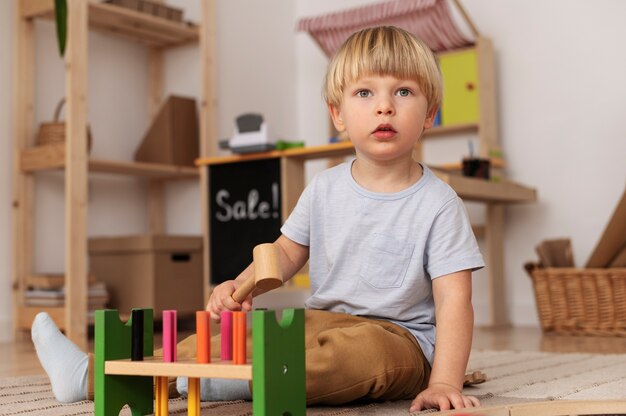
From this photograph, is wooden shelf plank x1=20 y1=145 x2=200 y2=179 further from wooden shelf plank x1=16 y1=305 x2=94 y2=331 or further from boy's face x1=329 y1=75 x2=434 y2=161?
boy's face x1=329 y1=75 x2=434 y2=161

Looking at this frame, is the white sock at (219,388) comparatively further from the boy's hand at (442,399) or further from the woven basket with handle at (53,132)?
the woven basket with handle at (53,132)

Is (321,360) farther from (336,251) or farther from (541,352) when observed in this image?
(541,352)

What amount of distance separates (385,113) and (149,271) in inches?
70.1

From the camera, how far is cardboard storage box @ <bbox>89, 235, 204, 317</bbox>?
2691mm

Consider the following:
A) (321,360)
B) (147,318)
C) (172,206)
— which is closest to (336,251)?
(321,360)

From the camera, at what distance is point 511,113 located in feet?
9.64

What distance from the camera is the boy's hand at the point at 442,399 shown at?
935 millimetres

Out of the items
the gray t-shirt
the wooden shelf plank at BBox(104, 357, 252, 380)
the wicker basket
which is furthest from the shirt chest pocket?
the wicker basket

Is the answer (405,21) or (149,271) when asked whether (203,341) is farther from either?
(405,21)

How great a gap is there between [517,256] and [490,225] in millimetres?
167

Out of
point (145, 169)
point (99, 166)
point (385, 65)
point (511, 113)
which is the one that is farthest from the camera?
point (511, 113)

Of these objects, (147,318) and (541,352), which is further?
(541,352)

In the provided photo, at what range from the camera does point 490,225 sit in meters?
2.84

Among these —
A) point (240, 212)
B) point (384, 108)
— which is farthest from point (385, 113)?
point (240, 212)
